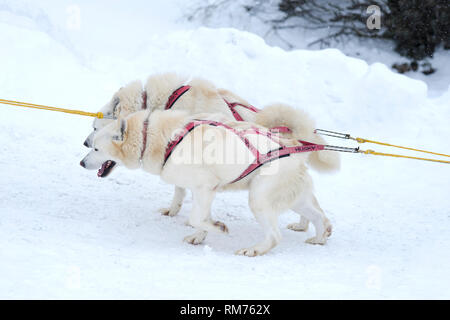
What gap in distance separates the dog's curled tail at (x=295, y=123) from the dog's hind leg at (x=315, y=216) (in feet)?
1.32

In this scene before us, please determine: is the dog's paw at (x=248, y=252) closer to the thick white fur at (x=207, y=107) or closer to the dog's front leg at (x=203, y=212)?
the dog's front leg at (x=203, y=212)

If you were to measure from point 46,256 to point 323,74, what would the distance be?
6.97m

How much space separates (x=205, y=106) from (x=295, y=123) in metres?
0.91

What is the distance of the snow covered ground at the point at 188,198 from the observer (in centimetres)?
353

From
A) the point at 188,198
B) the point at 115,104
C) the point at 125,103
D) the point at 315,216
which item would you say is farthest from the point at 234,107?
the point at 188,198

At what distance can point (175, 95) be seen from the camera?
5.11m

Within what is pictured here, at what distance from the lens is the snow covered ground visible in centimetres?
353

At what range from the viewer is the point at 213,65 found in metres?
9.65

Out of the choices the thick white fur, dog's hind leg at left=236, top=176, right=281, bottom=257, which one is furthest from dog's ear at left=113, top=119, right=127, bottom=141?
dog's hind leg at left=236, top=176, right=281, bottom=257

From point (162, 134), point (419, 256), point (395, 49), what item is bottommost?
point (419, 256)

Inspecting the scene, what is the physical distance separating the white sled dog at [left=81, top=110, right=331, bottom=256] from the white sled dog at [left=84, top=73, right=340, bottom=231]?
→ 374 mm
